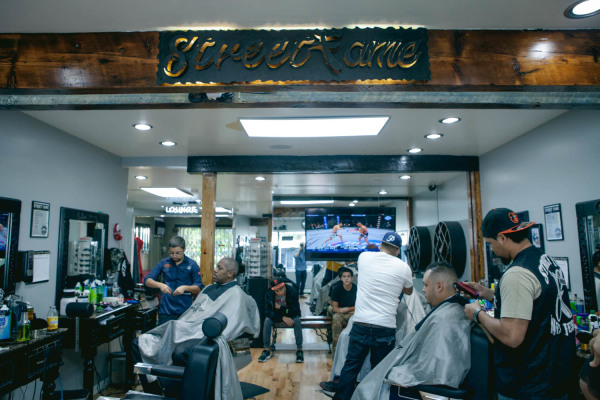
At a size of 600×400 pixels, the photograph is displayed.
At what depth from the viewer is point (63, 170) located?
3832mm

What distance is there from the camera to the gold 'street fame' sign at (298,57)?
77.0 inches

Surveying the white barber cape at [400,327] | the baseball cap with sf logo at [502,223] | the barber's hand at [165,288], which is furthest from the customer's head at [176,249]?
the baseball cap with sf logo at [502,223]

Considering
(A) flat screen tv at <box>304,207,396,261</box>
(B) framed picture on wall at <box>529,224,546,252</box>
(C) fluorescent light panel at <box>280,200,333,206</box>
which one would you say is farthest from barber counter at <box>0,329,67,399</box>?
(B) framed picture on wall at <box>529,224,546,252</box>

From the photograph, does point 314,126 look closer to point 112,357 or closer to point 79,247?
point 79,247

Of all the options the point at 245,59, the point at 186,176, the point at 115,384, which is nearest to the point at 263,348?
the point at 115,384

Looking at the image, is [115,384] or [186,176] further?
[186,176]

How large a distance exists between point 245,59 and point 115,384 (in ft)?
13.1

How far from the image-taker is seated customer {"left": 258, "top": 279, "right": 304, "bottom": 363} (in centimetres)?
533

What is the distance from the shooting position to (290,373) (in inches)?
179

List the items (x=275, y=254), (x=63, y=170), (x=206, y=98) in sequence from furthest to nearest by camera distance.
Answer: (x=275, y=254)
(x=63, y=170)
(x=206, y=98)

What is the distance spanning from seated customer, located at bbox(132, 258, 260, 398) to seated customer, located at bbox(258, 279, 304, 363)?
82.9 inches

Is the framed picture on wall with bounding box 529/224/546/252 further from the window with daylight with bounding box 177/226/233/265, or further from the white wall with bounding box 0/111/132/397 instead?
the window with daylight with bounding box 177/226/233/265

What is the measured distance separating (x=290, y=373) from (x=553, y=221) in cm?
306

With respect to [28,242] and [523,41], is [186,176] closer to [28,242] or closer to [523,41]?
[28,242]
